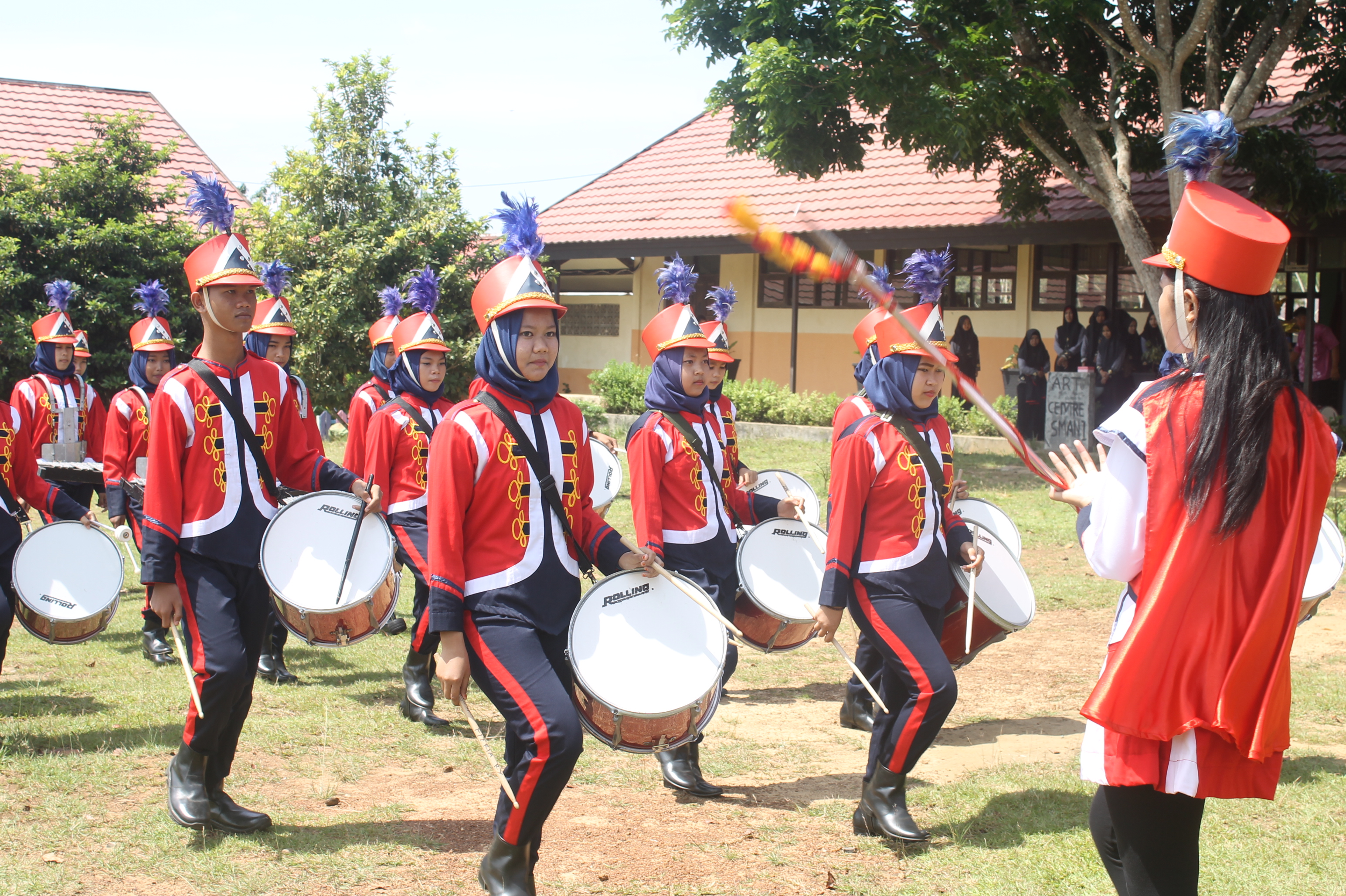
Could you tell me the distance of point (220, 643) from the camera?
4.47m

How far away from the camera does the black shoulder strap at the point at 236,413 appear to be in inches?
185

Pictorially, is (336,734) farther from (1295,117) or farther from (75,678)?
(1295,117)

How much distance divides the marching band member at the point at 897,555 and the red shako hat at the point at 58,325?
23.4 feet

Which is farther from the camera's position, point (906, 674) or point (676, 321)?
point (676, 321)

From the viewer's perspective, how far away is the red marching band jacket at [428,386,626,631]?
3662mm

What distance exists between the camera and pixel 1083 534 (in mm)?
2846

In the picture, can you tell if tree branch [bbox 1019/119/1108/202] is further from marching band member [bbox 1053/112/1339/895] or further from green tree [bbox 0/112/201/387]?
marching band member [bbox 1053/112/1339/895]

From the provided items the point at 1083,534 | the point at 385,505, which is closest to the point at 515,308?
the point at 1083,534

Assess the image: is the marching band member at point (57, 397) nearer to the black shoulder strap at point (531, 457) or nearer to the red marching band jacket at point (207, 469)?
the red marching band jacket at point (207, 469)

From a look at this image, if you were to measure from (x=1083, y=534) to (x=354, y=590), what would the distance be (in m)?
3.41

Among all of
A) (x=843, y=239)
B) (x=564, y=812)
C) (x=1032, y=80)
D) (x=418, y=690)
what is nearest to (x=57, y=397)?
(x=418, y=690)

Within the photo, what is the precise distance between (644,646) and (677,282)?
9.26 feet

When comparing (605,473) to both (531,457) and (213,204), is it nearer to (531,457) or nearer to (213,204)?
(213,204)

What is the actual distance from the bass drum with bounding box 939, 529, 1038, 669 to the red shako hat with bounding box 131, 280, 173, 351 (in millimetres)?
6014
